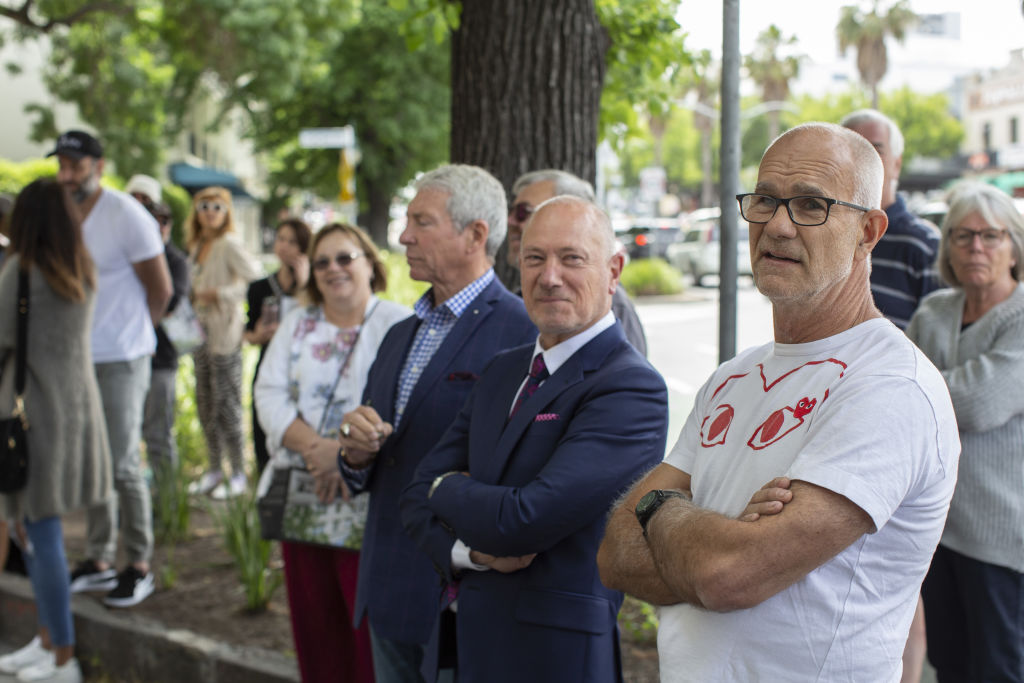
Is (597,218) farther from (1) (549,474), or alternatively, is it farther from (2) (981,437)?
(2) (981,437)

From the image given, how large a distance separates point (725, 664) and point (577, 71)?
131 inches

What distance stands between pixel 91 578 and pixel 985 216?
4.52 m

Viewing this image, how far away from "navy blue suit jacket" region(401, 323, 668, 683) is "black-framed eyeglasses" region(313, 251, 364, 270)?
4.83ft

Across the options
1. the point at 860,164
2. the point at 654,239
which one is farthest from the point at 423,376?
the point at 654,239

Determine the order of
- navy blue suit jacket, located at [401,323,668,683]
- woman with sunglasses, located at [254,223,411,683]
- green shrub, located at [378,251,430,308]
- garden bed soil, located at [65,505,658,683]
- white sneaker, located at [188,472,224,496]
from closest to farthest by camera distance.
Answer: navy blue suit jacket, located at [401,323,668,683] < woman with sunglasses, located at [254,223,411,683] < garden bed soil, located at [65,505,658,683] < white sneaker, located at [188,472,224,496] < green shrub, located at [378,251,430,308]

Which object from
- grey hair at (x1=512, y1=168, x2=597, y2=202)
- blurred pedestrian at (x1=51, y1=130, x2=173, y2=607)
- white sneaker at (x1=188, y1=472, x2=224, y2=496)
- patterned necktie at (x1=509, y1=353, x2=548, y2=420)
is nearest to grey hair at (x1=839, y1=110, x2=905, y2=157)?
grey hair at (x1=512, y1=168, x2=597, y2=202)

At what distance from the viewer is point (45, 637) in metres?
4.72

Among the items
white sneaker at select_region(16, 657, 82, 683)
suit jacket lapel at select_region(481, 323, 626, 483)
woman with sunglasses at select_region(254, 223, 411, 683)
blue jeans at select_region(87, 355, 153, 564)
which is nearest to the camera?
suit jacket lapel at select_region(481, 323, 626, 483)

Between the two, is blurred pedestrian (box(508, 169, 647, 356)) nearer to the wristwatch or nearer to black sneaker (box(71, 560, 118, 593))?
the wristwatch

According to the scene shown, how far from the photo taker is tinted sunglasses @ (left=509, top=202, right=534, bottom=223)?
390 cm

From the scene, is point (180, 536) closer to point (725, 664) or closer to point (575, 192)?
point (575, 192)

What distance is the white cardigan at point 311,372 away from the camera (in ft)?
12.6

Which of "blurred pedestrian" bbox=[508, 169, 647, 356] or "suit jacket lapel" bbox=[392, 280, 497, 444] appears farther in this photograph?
"blurred pedestrian" bbox=[508, 169, 647, 356]

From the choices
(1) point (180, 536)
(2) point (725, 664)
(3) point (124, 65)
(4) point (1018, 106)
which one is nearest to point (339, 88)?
(3) point (124, 65)
